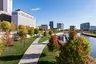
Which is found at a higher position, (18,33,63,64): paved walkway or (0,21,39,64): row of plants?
(0,21,39,64): row of plants

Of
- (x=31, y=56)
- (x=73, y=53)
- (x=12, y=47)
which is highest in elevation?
(x=73, y=53)

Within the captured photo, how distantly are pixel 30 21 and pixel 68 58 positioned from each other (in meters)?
140

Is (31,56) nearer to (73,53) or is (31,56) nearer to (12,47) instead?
(12,47)

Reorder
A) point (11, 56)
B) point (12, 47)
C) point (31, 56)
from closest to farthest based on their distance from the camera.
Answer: point (11, 56), point (31, 56), point (12, 47)

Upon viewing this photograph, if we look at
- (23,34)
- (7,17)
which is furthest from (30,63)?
(7,17)

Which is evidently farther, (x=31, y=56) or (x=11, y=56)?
(x=31, y=56)

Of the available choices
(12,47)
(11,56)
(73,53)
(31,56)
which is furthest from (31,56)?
(73,53)

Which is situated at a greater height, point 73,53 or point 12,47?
point 73,53

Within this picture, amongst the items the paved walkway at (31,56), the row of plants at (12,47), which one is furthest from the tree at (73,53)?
the paved walkway at (31,56)

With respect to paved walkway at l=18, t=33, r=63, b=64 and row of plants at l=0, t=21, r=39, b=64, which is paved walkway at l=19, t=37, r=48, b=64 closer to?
paved walkway at l=18, t=33, r=63, b=64

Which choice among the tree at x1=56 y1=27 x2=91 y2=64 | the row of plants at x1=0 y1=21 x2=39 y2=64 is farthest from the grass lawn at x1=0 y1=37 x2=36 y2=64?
the tree at x1=56 y1=27 x2=91 y2=64

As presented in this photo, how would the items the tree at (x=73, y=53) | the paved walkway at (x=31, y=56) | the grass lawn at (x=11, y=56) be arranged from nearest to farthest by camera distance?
the tree at (x=73, y=53), the grass lawn at (x=11, y=56), the paved walkway at (x=31, y=56)

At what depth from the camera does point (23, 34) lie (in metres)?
28.7

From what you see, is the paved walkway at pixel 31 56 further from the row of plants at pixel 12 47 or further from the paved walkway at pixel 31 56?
the row of plants at pixel 12 47
